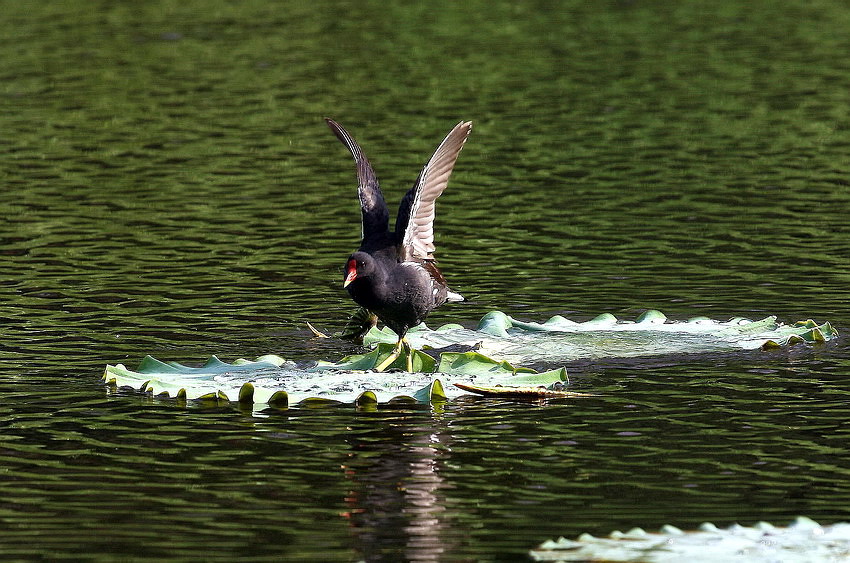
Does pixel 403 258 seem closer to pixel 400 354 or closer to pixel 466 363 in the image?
pixel 400 354

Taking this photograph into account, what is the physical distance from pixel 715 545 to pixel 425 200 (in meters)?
4.66

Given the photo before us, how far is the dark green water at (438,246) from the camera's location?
25.2 ft

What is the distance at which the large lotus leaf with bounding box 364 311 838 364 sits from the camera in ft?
35.8

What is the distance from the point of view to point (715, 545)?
20.9 feet

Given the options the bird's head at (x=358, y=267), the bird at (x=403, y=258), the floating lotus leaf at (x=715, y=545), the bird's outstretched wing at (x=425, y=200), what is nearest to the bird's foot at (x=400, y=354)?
the bird at (x=403, y=258)

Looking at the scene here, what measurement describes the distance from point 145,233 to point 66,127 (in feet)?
22.3

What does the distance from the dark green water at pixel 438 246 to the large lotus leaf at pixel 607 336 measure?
34 cm

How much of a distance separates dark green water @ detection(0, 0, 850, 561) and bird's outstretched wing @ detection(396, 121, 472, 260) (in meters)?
1.26

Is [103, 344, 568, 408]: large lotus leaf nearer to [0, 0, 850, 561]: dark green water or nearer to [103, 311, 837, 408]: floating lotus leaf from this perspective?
[103, 311, 837, 408]: floating lotus leaf

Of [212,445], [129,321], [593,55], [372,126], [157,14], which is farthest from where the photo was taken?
[157,14]

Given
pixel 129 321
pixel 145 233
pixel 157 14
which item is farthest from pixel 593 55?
pixel 129 321

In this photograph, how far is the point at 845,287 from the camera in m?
12.9

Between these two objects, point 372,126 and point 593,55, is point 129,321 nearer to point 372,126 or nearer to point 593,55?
point 372,126

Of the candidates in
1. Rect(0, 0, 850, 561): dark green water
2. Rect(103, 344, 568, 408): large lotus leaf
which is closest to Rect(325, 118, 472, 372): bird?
Rect(103, 344, 568, 408): large lotus leaf
